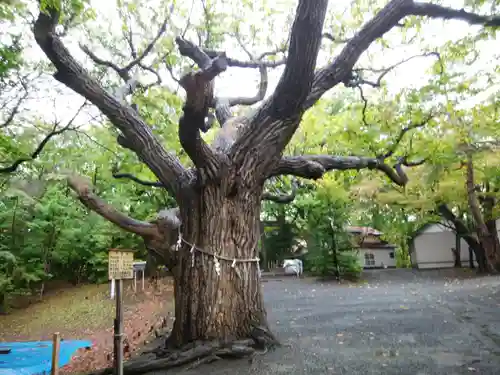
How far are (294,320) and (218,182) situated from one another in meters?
3.30

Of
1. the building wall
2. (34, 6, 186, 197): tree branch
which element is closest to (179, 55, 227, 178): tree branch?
(34, 6, 186, 197): tree branch

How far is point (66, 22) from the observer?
590 centimetres

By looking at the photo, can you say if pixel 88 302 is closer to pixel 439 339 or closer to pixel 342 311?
pixel 342 311

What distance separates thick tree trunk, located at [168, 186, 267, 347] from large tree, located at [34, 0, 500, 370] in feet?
0.04

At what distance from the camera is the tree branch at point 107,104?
4.47 m

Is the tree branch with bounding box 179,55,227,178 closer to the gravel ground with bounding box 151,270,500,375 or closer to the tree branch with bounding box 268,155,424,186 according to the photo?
the tree branch with bounding box 268,155,424,186

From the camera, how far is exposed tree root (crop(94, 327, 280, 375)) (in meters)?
3.99

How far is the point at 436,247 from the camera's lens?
2169cm

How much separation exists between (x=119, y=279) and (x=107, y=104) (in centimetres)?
247

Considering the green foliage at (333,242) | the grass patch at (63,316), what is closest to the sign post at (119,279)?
the grass patch at (63,316)

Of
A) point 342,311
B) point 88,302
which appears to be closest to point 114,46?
point 342,311

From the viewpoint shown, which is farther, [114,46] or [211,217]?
[114,46]

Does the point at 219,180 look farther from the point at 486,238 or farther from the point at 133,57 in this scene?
the point at 486,238

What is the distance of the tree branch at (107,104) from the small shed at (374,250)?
20.8 metres
